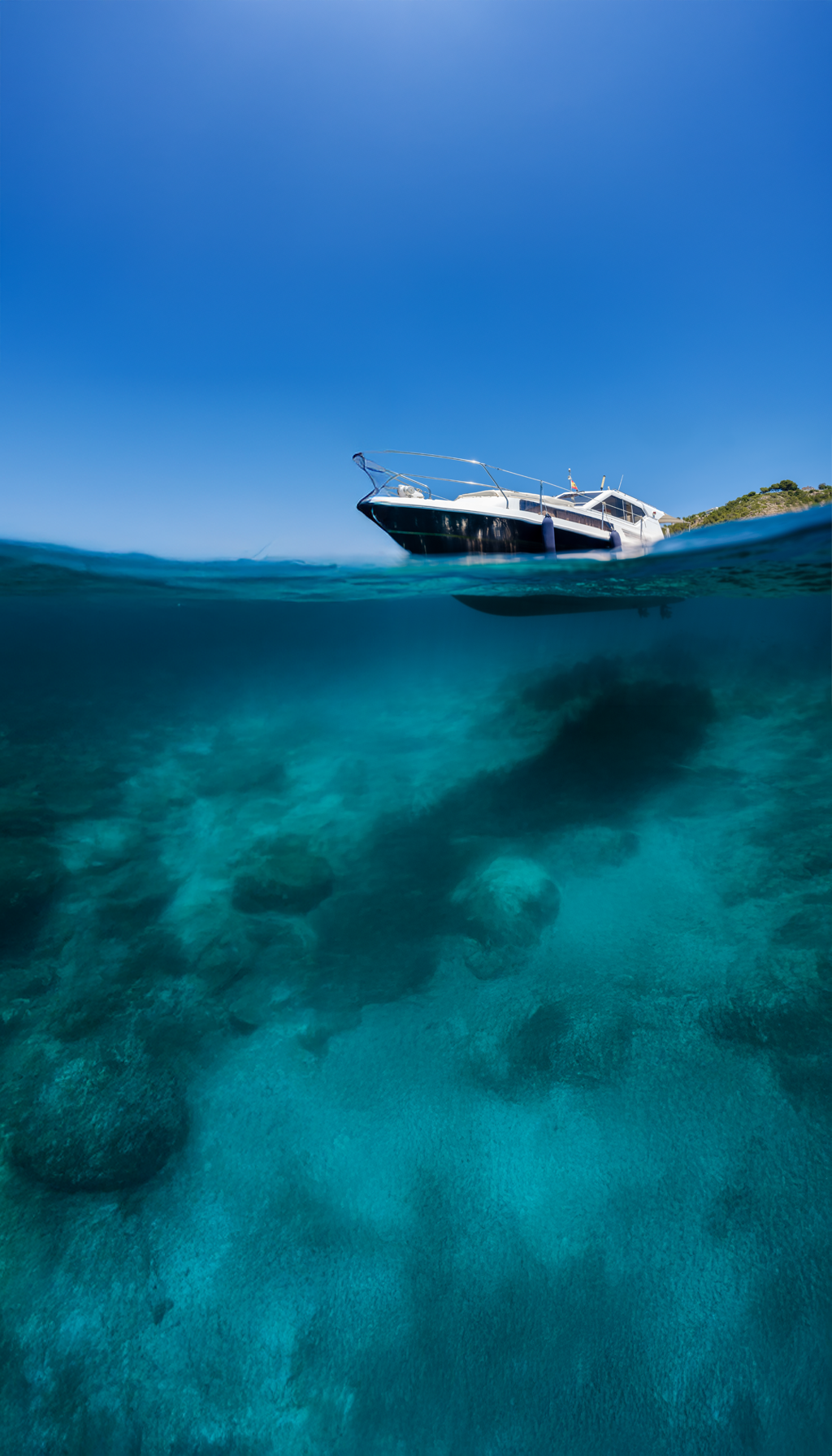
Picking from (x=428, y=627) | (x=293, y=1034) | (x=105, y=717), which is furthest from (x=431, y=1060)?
(x=428, y=627)

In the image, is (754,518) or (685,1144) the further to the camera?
(754,518)

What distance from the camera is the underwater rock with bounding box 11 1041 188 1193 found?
4.64 m

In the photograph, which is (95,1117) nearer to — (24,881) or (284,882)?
(284,882)

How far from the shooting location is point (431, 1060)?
5.41 meters

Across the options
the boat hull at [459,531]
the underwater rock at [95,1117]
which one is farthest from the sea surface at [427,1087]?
the boat hull at [459,531]

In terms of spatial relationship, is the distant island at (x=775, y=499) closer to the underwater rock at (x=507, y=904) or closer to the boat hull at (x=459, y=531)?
the boat hull at (x=459, y=531)

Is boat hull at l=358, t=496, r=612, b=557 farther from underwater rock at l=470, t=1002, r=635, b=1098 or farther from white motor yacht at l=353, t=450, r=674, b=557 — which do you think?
underwater rock at l=470, t=1002, r=635, b=1098

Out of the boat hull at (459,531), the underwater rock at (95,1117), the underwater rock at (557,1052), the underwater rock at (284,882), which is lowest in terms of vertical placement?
the underwater rock at (95,1117)

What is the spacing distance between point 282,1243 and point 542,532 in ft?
41.9

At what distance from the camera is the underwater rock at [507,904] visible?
6699 millimetres

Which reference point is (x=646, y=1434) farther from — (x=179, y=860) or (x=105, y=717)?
(x=105, y=717)

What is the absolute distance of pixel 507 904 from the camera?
274 inches

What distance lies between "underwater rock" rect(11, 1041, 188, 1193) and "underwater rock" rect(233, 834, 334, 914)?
2379mm

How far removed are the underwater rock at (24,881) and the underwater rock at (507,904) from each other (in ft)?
20.5
